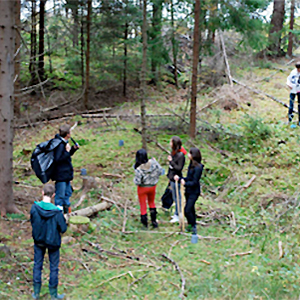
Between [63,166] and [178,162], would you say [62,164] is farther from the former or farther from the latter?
[178,162]

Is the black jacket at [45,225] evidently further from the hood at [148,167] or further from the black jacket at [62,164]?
the hood at [148,167]

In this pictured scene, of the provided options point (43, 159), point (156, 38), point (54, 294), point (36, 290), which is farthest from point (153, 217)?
point (156, 38)

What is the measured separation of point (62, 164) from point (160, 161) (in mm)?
4917

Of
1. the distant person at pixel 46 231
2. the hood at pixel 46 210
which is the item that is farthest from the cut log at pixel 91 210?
the hood at pixel 46 210

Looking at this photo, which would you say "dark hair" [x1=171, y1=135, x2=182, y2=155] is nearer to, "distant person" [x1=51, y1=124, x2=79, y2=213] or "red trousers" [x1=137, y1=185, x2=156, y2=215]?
"red trousers" [x1=137, y1=185, x2=156, y2=215]

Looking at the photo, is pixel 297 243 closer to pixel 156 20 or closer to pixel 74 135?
pixel 74 135

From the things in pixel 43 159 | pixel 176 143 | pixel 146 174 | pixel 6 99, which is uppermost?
pixel 6 99

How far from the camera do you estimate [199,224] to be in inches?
293

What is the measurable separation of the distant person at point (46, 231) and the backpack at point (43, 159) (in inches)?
70.1

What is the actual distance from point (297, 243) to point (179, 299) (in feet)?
9.48

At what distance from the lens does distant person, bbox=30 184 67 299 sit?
4.33 metres

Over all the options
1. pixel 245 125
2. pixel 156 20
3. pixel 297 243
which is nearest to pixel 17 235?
pixel 297 243

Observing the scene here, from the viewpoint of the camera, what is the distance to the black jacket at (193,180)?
642 cm

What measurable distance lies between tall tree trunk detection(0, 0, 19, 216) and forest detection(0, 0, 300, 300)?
2 cm
